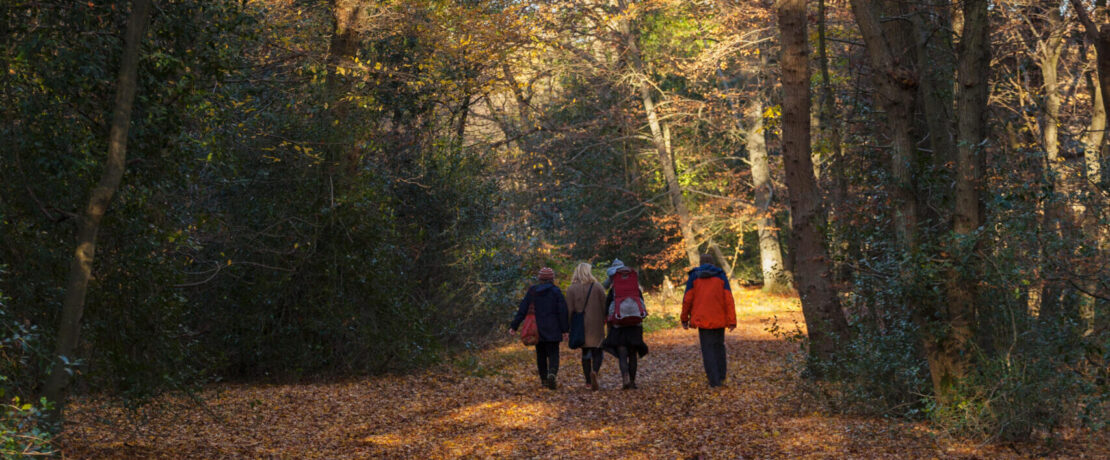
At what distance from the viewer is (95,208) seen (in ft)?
22.3

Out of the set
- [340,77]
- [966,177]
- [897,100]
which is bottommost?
[966,177]

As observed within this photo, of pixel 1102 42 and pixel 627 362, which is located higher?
pixel 1102 42

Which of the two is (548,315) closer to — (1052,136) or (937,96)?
(937,96)

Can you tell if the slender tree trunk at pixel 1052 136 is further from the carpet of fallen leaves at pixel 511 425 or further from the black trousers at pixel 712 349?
the black trousers at pixel 712 349

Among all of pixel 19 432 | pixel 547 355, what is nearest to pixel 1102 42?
pixel 547 355

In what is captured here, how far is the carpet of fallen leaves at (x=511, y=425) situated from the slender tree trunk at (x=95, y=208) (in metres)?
1.58

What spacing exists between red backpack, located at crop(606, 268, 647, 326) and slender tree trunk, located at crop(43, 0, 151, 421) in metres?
7.01

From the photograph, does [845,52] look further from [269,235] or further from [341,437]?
[341,437]

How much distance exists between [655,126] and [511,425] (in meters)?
18.2

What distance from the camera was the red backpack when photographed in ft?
41.3

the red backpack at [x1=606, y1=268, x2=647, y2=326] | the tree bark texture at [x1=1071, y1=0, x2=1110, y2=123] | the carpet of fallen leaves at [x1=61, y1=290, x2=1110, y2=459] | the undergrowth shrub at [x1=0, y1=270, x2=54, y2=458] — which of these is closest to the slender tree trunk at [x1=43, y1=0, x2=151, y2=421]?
the undergrowth shrub at [x1=0, y1=270, x2=54, y2=458]

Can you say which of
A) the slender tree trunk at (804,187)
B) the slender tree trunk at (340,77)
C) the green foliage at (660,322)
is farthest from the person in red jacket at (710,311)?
the green foliage at (660,322)

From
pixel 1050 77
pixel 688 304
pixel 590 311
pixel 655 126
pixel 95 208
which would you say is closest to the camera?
pixel 95 208

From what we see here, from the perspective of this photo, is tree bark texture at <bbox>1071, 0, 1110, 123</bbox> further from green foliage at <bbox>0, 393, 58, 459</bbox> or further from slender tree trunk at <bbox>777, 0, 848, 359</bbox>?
green foliage at <bbox>0, 393, 58, 459</bbox>
